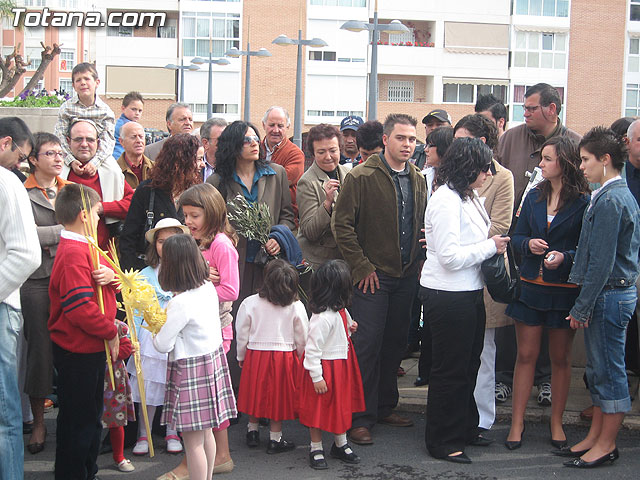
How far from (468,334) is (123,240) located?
2671 millimetres

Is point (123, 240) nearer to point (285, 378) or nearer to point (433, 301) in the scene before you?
point (285, 378)

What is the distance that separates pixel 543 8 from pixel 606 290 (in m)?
50.8

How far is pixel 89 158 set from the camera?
6.38 metres

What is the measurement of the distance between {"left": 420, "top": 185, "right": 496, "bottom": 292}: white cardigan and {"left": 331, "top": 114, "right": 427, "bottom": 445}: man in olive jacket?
54 centimetres

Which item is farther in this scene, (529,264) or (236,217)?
(236,217)

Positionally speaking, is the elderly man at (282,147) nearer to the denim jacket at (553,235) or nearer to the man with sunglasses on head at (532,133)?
the man with sunglasses on head at (532,133)

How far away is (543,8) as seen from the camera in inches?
2041

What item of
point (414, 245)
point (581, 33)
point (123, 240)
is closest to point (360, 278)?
point (414, 245)

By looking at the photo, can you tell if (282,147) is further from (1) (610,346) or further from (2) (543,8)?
(2) (543,8)

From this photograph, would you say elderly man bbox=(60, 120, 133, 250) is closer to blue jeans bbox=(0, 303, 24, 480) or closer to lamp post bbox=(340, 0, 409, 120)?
blue jeans bbox=(0, 303, 24, 480)

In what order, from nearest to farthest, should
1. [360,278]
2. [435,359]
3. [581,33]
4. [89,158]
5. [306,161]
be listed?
[435,359]
[360,278]
[89,158]
[306,161]
[581,33]

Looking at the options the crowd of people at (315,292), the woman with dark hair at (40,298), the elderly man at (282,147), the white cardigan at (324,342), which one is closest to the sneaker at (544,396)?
the crowd of people at (315,292)

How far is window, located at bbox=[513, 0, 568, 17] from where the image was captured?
168 feet

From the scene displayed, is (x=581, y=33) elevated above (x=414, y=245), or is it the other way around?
(x=581, y=33)
